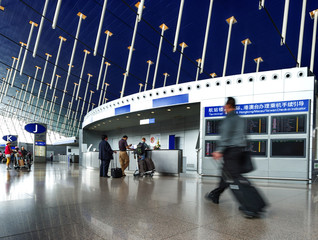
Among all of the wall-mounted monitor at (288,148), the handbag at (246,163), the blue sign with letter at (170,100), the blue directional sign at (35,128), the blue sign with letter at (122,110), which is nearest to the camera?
the handbag at (246,163)

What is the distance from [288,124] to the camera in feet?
26.1

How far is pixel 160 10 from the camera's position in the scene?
48.8 feet

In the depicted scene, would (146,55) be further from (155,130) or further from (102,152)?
(102,152)

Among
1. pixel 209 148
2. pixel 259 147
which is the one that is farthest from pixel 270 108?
pixel 209 148

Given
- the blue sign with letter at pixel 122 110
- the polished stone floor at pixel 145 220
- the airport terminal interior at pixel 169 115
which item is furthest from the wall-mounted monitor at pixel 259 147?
the blue sign with letter at pixel 122 110

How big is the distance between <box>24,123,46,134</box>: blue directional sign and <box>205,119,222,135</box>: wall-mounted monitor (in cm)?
1878

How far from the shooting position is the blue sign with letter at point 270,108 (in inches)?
308

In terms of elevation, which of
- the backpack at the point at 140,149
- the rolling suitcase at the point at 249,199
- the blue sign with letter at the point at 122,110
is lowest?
the rolling suitcase at the point at 249,199

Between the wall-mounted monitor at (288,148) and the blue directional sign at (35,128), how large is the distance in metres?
21.1

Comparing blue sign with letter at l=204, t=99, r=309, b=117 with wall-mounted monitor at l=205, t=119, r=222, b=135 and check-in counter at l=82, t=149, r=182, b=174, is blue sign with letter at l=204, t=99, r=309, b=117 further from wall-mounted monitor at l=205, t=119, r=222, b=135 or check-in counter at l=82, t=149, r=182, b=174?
check-in counter at l=82, t=149, r=182, b=174

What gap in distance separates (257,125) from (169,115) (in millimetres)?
7909

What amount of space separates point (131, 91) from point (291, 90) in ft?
70.1

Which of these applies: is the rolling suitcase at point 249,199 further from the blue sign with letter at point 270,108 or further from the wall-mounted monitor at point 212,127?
the wall-mounted monitor at point 212,127

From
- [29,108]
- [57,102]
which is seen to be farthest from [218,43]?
[29,108]
